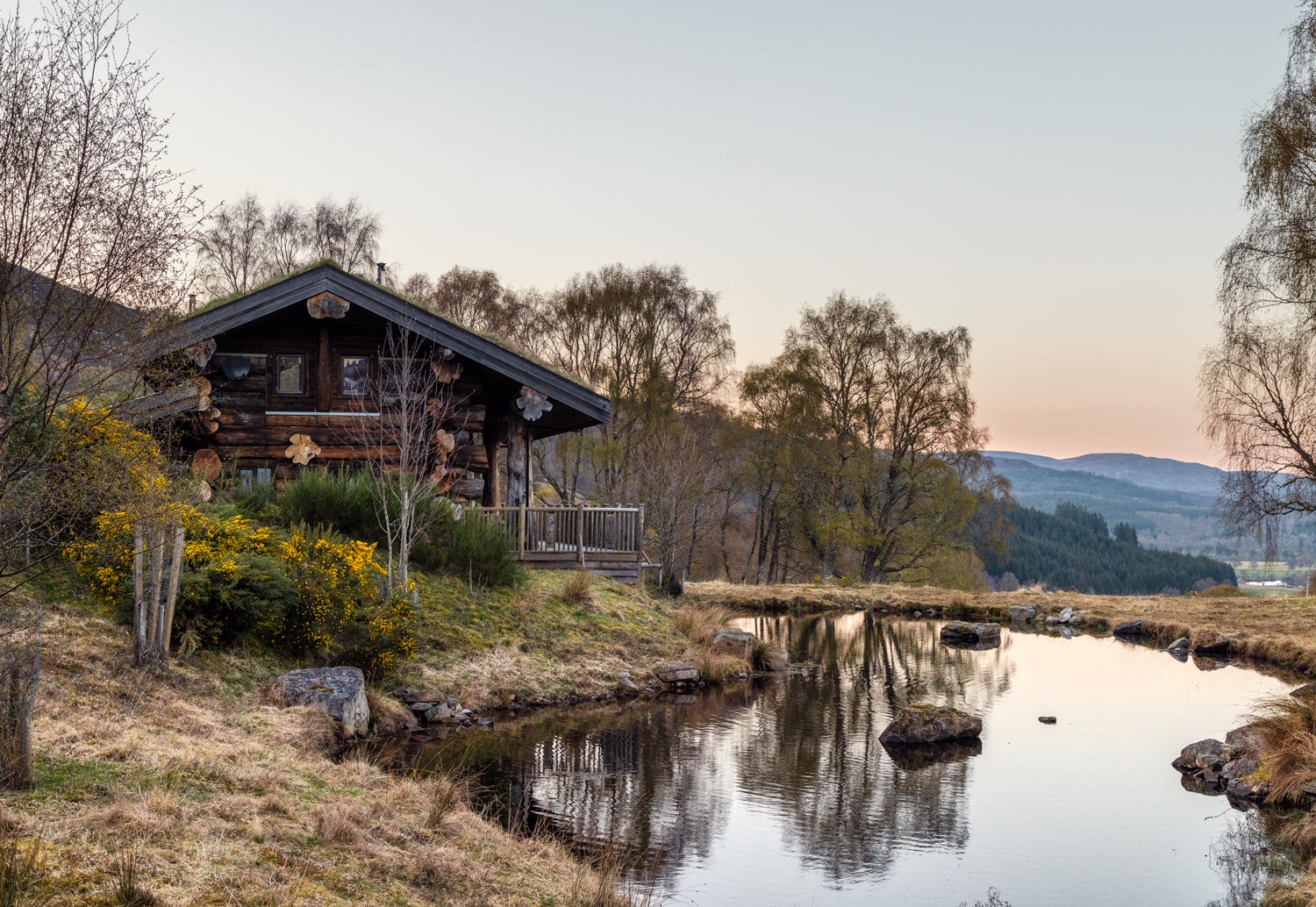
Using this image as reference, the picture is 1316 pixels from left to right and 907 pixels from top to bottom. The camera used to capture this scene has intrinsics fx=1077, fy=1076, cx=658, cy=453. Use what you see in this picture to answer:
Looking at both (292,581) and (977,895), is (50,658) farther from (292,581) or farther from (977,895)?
(977,895)

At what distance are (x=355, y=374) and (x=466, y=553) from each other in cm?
524

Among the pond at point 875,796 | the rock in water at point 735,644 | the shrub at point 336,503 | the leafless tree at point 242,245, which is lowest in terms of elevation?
the pond at point 875,796

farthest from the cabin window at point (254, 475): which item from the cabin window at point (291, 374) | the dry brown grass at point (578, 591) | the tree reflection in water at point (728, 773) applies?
the tree reflection in water at point (728, 773)

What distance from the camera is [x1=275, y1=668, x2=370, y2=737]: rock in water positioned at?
499 inches

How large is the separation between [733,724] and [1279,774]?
6727 mm

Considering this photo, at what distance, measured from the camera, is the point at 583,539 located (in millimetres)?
22766

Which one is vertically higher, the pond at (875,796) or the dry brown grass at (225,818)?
the dry brown grass at (225,818)

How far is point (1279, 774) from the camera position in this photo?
12.0m

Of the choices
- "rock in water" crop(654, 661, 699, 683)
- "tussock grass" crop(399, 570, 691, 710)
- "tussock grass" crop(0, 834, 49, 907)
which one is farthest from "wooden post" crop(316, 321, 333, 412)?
"tussock grass" crop(0, 834, 49, 907)

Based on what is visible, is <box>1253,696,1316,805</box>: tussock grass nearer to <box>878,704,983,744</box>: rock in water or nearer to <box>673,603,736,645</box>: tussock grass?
<box>878,704,983,744</box>: rock in water

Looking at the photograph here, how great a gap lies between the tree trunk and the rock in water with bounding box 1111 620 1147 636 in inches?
1171

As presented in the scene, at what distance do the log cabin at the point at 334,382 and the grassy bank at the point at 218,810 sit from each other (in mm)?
7864

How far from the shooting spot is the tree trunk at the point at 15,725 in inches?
282

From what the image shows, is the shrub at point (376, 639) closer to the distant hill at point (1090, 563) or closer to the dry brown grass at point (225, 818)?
the dry brown grass at point (225, 818)
